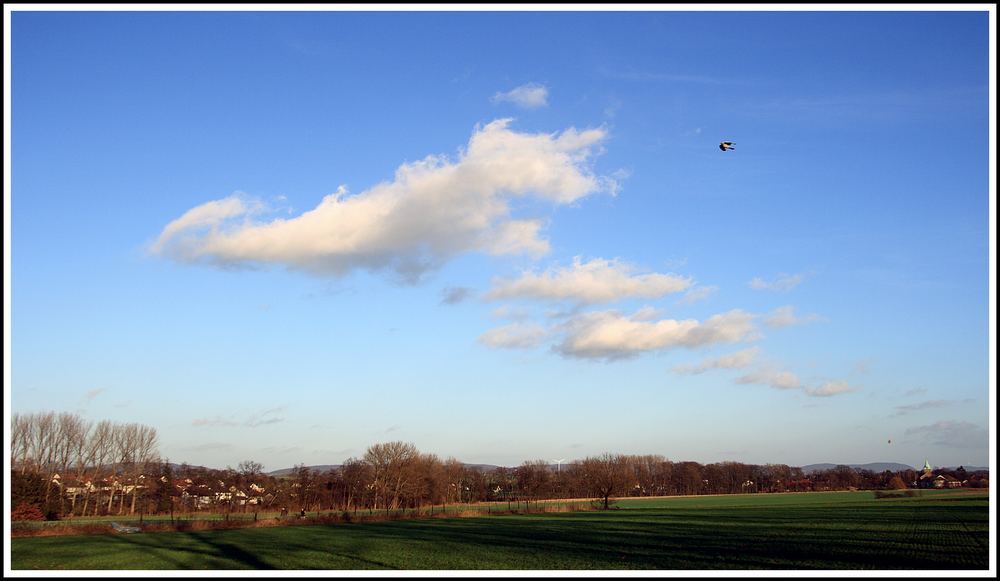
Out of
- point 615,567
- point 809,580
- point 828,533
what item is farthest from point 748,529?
point 809,580

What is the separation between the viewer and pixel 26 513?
60531 millimetres

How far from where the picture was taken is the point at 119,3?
19672 millimetres

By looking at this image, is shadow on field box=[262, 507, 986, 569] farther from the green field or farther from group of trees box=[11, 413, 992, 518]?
group of trees box=[11, 413, 992, 518]

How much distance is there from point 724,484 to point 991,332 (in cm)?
17447

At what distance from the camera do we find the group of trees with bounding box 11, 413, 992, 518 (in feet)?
289

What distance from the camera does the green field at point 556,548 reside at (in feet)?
90.7

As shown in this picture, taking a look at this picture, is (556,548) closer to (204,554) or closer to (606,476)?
(204,554)

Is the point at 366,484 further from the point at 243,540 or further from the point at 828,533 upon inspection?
the point at 828,533

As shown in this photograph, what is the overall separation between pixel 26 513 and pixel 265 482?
140ft

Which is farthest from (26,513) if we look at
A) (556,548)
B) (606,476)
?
(606,476)

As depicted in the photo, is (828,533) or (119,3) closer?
(119,3)

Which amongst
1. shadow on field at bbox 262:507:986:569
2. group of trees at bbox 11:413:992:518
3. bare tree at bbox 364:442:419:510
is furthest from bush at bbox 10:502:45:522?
bare tree at bbox 364:442:419:510

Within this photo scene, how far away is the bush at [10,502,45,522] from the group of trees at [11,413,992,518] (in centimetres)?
85

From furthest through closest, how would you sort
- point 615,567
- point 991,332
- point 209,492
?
point 209,492 < point 615,567 < point 991,332
